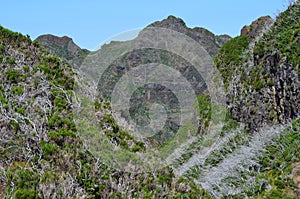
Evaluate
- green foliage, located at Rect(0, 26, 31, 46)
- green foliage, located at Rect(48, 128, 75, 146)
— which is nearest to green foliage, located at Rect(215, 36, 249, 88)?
green foliage, located at Rect(0, 26, 31, 46)

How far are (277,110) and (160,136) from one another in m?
31.5

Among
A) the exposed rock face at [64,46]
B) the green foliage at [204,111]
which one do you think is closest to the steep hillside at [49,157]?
the green foliage at [204,111]

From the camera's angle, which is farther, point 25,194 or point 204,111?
point 204,111

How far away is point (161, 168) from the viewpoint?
6.36 metres

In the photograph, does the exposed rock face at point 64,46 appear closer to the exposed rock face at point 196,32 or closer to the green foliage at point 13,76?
the exposed rock face at point 196,32

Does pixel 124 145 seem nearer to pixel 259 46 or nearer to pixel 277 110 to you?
pixel 277 110

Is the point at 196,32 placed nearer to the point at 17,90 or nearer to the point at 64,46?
the point at 64,46

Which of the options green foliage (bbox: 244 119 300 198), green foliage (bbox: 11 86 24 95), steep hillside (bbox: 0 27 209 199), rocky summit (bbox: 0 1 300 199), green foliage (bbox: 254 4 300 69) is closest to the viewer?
steep hillside (bbox: 0 27 209 199)

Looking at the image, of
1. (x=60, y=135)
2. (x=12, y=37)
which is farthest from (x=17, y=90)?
(x=12, y=37)

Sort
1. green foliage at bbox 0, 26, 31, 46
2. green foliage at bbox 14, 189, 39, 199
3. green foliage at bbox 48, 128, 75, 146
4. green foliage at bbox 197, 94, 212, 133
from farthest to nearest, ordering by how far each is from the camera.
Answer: green foliage at bbox 197, 94, 212, 133, green foliage at bbox 0, 26, 31, 46, green foliage at bbox 48, 128, 75, 146, green foliage at bbox 14, 189, 39, 199

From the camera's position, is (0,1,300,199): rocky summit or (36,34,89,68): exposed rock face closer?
(0,1,300,199): rocky summit

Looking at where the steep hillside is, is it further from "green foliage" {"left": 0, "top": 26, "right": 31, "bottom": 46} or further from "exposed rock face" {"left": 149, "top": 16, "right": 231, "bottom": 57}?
"exposed rock face" {"left": 149, "top": 16, "right": 231, "bottom": 57}

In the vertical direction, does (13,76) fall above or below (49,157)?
above

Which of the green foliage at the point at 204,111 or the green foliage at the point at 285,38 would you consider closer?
the green foliage at the point at 285,38
